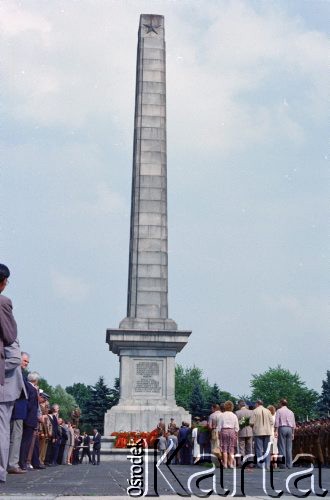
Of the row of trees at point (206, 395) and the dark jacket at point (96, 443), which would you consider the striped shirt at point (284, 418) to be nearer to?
the dark jacket at point (96, 443)

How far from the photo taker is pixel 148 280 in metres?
29.5

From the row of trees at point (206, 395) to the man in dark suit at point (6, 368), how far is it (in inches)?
2226

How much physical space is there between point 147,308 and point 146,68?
361 inches

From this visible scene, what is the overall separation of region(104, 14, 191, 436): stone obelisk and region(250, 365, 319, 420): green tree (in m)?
68.9

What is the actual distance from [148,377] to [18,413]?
16688mm

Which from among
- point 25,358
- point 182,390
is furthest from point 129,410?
point 182,390

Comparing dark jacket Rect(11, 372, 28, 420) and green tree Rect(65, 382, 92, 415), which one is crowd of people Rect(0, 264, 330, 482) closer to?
dark jacket Rect(11, 372, 28, 420)

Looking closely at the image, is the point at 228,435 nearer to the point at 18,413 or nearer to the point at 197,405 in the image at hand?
the point at 18,413

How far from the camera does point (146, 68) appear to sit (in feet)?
103

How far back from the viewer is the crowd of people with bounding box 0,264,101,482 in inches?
307

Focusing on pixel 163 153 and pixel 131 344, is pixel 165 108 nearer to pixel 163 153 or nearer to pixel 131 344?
pixel 163 153

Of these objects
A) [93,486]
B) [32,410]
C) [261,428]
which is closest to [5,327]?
[93,486]

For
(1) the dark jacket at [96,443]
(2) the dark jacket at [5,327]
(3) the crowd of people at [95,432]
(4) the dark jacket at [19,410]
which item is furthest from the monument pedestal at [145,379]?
(2) the dark jacket at [5,327]

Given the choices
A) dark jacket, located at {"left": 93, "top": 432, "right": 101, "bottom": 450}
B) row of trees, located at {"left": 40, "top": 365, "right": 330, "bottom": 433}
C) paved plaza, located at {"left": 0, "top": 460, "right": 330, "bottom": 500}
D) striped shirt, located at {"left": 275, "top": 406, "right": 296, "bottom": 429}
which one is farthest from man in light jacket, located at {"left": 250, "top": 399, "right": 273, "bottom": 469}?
row of trees, located at {"left": 40, "top": 365, "right": 330, "bottom": 433}
